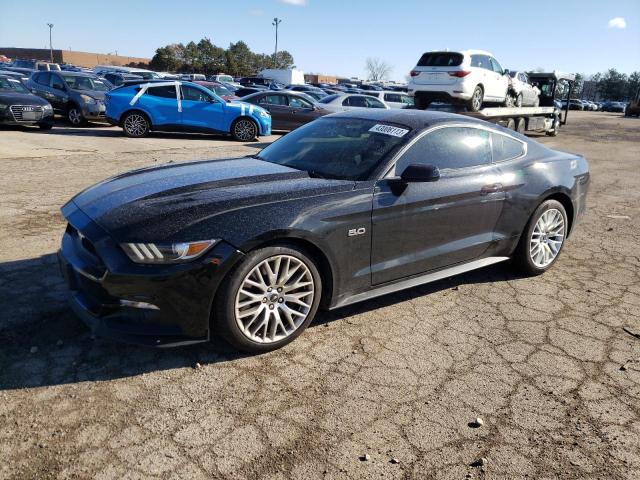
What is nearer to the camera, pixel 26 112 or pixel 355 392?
pixel 355 392

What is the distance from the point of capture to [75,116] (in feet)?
51.0

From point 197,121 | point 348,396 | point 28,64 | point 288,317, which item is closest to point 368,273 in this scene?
point 288,317

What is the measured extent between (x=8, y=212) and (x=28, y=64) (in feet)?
140

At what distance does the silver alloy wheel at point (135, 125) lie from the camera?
13.7 m

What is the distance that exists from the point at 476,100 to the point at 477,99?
3.3 inches

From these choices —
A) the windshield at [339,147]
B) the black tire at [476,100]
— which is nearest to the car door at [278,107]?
the black tire at [476,100]

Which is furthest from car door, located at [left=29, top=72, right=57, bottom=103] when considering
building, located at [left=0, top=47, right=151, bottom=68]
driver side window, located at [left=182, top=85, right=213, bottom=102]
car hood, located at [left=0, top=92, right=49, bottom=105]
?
building, located at [left=0, top=47, right=151, bottom=68]

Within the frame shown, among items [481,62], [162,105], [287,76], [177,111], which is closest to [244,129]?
[177,111]

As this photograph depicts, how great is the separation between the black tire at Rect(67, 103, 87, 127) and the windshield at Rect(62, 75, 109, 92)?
0.58 meters

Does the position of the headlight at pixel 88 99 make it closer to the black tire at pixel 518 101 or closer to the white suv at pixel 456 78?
the white suv at pixel 456 78

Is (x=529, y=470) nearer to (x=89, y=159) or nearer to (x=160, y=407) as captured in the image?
(x=160, y=407)

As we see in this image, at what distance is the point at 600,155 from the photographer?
16.3m

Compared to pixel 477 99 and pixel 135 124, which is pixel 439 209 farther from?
pixel 477 99

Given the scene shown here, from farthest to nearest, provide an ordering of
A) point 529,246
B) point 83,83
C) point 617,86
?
point 617,86 < point 83,83 < point 529,246
